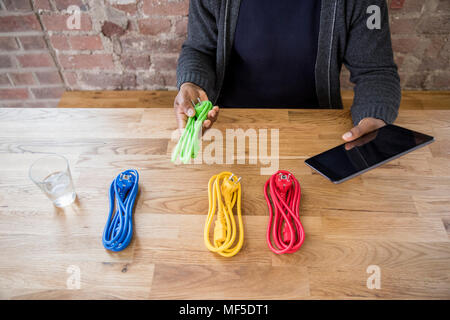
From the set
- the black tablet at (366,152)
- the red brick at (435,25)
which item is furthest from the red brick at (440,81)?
the black tablet at (366,152)

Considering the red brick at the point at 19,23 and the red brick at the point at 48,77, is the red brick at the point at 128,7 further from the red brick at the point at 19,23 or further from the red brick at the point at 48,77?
the red brick at the point at 48,77

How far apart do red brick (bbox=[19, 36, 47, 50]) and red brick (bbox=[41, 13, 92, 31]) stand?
0.08 metres

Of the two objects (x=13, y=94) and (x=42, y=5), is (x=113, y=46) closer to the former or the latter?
(x=42, y=5)

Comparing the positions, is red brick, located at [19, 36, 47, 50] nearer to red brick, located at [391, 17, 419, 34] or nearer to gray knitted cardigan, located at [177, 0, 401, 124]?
gray knitted cardigan, located at [177, 0, 401, 124]

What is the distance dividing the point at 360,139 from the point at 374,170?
3.8 inches

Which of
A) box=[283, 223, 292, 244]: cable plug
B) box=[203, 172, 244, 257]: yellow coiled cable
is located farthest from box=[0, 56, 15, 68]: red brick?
box=[283, 223, 292, 244]: cable plug

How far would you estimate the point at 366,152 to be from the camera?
0.77m

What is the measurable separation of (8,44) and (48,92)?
0.28m

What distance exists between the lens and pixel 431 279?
0.59 meters

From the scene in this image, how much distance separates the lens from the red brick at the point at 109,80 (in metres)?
1.55

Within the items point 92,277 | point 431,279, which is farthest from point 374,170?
point 92,277

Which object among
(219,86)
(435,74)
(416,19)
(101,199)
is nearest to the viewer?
(101,199)

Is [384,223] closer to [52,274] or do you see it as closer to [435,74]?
[52,274]

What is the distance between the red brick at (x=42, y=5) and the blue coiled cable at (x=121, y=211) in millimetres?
1059
